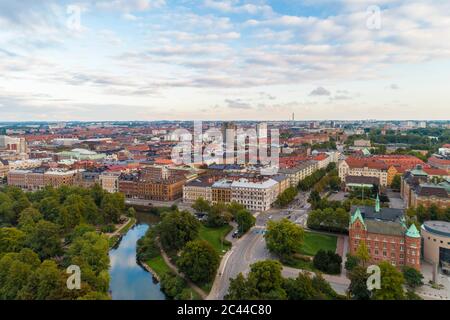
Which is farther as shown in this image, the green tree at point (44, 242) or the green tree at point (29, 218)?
the green tree at point (29, 218)

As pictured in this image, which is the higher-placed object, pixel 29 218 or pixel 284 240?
pixel 29 218

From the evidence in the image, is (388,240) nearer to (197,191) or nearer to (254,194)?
(254,194)

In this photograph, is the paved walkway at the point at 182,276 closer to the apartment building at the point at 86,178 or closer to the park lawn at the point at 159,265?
the park lawn at the point at 159,265

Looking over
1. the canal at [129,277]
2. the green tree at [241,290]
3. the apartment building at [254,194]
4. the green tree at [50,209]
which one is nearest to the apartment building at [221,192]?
the apartment building at [254,194]

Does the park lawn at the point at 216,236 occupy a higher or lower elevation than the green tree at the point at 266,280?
lower

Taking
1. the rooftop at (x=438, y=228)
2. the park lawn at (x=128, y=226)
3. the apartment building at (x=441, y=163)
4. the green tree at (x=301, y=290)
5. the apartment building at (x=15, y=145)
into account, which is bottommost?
the park lawn at (x=128, y=226)

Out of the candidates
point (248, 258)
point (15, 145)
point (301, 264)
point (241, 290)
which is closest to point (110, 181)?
point (248, 258)

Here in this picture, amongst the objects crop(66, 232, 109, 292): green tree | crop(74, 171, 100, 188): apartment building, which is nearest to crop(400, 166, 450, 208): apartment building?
crop(66, 232, 109, 292): green tree
